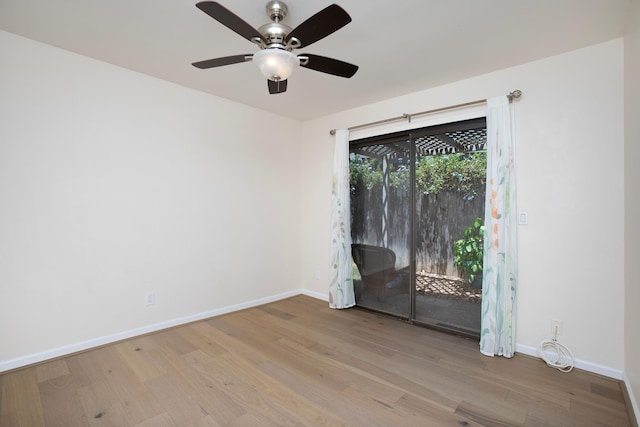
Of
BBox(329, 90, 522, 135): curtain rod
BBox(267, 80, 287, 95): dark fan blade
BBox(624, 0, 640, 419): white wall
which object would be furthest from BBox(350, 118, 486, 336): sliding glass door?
BBox(267, 80, 287, 95): dark fan blade

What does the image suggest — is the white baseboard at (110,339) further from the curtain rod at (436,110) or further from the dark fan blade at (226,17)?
the dark fan blade at (226,17)

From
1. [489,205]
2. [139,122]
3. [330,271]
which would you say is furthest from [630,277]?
[139,122]

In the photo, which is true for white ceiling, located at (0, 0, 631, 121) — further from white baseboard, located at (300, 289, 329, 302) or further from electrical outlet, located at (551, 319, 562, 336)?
white baseboard, located at (300, 289, 329, 302)

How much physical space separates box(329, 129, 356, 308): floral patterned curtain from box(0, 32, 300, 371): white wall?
0.94 meters

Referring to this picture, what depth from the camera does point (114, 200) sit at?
276 centimetres

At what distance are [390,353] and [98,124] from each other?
3.24 meters

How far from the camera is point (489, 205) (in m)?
2.68

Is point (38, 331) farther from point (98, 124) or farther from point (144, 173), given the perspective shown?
point (98, 124)

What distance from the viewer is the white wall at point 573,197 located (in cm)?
224

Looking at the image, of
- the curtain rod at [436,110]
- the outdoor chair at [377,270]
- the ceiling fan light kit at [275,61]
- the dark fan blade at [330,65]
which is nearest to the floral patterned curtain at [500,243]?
the curtain rod at [436,110]

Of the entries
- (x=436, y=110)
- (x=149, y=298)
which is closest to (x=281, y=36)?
(x=436, y=110)

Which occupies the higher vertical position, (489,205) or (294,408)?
(489,205)

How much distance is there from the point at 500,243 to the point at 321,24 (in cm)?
225

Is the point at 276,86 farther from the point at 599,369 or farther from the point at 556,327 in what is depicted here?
the point at 599,369
